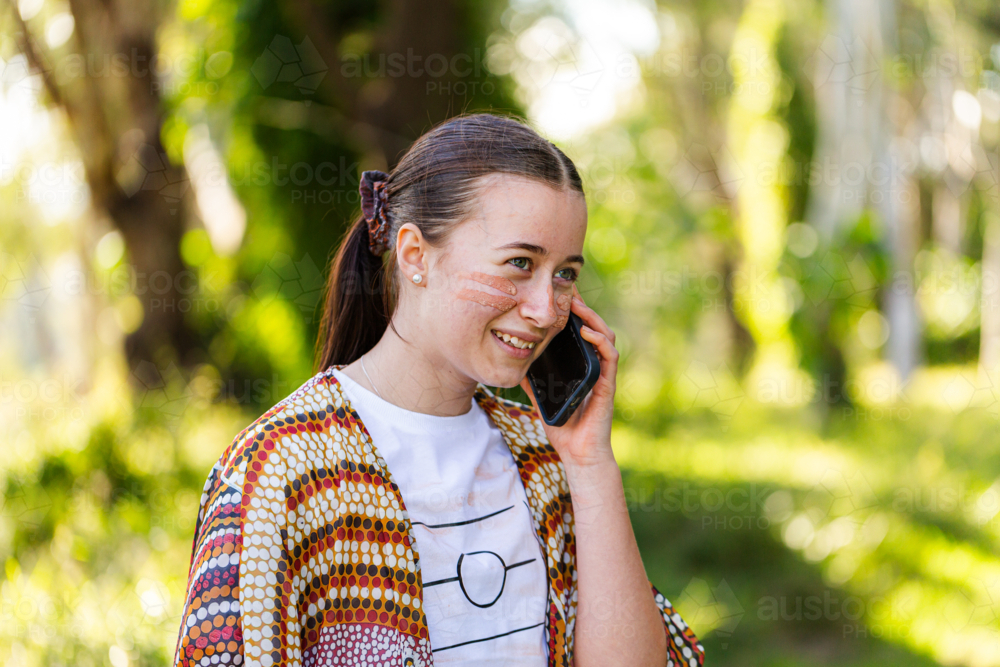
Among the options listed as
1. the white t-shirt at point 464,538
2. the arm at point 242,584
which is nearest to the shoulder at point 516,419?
the white t-shirt at point 464,538

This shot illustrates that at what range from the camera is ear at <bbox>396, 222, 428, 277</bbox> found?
166 cm

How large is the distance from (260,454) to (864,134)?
771cm

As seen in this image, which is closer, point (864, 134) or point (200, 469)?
point (200, 469)

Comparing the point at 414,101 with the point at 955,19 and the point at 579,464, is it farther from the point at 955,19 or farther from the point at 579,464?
the point at 955,19

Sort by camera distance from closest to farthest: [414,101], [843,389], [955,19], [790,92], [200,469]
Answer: [414,101], [200,469], [843,389], [955,19], [790,92]

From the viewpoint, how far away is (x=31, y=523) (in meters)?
4.17

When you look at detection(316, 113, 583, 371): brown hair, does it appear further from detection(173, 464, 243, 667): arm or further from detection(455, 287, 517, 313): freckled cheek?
detection(173, 464, 243, 667): arm

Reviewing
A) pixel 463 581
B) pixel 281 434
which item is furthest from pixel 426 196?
pixel 463 581

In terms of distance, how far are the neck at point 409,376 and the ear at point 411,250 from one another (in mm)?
147

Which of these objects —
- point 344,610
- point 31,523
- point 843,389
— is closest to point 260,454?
point 344,610

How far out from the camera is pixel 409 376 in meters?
1.69

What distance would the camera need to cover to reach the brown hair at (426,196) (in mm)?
1639

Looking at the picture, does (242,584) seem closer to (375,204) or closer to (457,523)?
(457,523)

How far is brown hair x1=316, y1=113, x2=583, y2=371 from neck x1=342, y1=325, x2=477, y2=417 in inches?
6.6
